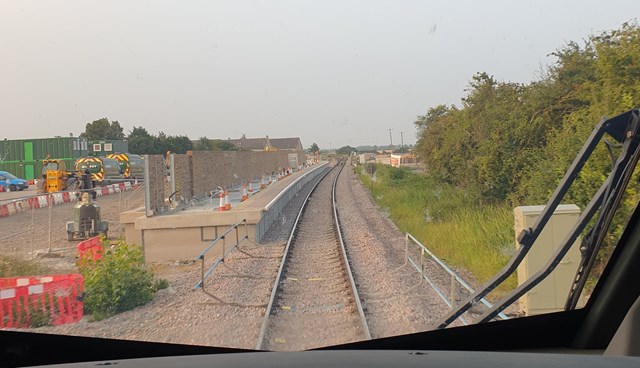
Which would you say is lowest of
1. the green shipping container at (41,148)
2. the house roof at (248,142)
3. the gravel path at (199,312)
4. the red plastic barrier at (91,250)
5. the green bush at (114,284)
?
the gravel path at (199,312)

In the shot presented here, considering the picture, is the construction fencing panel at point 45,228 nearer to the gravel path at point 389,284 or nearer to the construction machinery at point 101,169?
the construction machinery at point 101,169

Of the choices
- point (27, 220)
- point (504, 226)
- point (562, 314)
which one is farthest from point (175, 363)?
point (27, 220)

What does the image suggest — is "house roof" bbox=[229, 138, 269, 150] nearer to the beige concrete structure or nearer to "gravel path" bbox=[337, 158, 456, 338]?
"gravel path" bbox=[337, 158, 456, 338]

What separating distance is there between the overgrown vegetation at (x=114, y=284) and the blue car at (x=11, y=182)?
9.65ft

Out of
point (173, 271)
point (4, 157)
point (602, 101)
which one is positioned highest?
point (602, 101)

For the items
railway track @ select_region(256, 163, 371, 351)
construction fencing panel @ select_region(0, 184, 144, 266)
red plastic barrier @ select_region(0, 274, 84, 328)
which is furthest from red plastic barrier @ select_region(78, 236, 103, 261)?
railway track @ select_region(256, 163, 371, 351)

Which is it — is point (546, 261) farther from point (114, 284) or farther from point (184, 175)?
point (184, 175)

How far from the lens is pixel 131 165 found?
12.1 m

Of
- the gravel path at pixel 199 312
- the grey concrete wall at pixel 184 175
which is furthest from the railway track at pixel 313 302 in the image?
the grey concrete wall at pixel 184 175

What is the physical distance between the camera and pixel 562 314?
375cm

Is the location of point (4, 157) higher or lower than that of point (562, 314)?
higher

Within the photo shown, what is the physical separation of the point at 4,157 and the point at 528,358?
5.35 metres

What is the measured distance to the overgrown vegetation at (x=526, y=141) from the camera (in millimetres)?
8164

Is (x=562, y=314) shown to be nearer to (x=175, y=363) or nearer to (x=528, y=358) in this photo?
(x=528, y=358)
